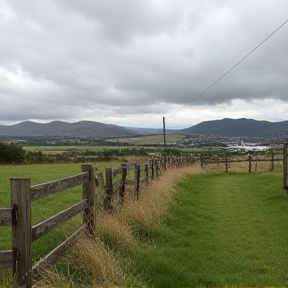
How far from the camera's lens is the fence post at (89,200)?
7094 millimetres

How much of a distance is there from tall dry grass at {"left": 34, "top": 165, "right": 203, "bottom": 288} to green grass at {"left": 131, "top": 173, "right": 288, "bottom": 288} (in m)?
0.28

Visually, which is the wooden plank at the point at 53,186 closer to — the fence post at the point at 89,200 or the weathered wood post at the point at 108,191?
the fence post at the point at 89,200

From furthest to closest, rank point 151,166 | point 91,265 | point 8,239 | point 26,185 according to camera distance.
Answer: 1. point 151,166
2. point 8,239
3. point 91,265
4. point 26,185

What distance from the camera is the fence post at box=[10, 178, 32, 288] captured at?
4.41m

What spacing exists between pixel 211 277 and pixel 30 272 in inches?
115

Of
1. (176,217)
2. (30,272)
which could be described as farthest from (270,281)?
(176,217)

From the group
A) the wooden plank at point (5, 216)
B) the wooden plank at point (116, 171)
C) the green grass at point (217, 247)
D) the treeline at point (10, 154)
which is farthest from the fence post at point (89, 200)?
the treeline at point (10, 154)

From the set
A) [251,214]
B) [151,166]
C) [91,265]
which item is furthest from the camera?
[151,166]

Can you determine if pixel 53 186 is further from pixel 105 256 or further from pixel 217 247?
pixel 217 247

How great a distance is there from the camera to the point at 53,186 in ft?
17.9

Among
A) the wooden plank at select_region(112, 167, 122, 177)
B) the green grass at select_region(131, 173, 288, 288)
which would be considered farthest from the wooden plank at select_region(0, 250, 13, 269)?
the wooden plank at select_region(112, 167, 122, 177)

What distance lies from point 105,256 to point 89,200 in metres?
1.68

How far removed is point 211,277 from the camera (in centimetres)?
624

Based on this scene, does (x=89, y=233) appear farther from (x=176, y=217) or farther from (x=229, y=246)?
(x=176, y=217)
